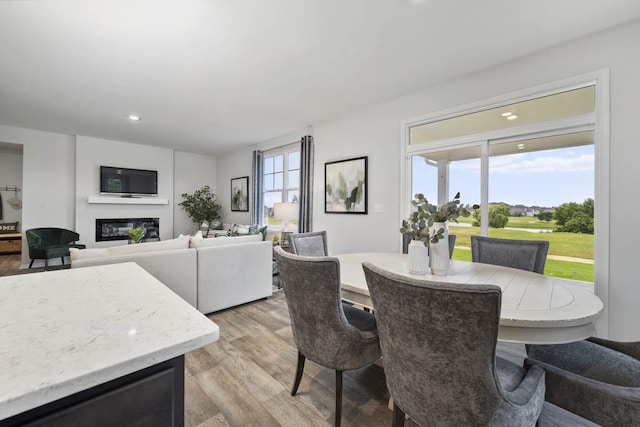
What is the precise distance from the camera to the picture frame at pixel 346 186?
148 inches

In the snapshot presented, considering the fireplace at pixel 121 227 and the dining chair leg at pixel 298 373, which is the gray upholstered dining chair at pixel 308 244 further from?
the fireplace at pixel 121 227

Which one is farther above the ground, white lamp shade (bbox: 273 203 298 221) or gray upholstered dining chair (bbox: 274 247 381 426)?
white lamp shade (bbox: 273 203 298 221)

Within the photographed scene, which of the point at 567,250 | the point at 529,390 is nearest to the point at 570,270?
the point at 567,250

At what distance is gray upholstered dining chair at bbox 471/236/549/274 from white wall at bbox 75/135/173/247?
20.9 ft

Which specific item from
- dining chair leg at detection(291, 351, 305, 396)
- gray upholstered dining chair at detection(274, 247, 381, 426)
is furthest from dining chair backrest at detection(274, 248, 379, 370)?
dining chair leg at detection(291, 351, 305, 396)

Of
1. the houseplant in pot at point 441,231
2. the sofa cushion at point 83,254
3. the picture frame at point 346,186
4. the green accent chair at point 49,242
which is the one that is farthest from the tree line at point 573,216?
the green accent chair at point 49,242

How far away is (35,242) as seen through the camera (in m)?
4.50

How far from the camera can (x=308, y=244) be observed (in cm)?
257

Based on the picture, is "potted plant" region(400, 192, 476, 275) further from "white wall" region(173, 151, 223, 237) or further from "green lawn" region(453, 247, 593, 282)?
"white wall" region(173, 151, 223, 237)

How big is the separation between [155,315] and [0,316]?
0.38 metres

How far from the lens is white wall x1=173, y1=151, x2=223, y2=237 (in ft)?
21.6

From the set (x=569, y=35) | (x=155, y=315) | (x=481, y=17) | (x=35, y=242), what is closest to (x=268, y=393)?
(x=155, y=315)

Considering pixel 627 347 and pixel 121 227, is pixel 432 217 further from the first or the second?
pixel 121 227

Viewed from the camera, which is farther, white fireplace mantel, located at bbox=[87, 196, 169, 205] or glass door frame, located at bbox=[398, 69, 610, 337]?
white fireplace mantel, located at bbox=[87, 196, 169, 205]
